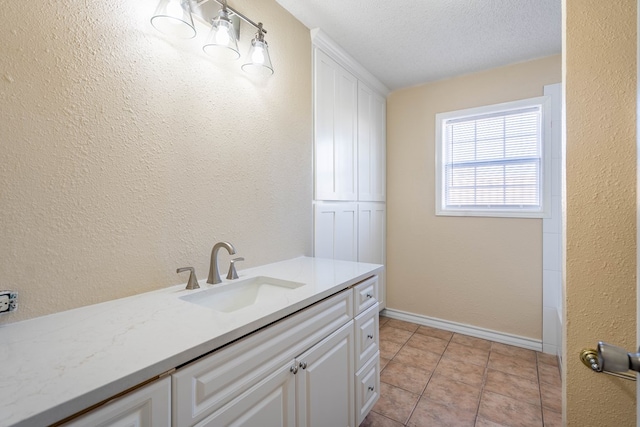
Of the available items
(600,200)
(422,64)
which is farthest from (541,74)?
(600,200)

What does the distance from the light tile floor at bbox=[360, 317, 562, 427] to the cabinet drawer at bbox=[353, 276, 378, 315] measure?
0.71 metres

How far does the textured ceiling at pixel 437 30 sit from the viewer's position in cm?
186

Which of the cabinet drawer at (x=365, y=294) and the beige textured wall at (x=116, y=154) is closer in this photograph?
the beige textured wall at (x=116, y=154)

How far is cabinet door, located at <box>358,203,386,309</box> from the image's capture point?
8.88 ft

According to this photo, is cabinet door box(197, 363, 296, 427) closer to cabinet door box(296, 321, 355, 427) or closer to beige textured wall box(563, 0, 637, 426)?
cabinet door box(296, 321, 355, 427)

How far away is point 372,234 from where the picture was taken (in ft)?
9.50

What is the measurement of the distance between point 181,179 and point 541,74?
115 inches

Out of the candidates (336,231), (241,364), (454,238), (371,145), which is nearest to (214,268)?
(241,364)

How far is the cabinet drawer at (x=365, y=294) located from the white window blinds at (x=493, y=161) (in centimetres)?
162

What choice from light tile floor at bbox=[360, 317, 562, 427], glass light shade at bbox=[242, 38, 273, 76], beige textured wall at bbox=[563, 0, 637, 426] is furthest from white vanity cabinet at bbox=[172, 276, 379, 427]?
glass light shade at bbox=[242, 38, 273, 76]

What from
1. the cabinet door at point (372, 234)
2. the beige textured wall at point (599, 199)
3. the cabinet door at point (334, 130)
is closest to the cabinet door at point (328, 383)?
the beige textured wall at point (599, 199)

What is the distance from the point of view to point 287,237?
74.5 inches

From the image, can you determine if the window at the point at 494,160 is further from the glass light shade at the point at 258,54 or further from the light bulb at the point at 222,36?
the light bulb at the point at 222,36

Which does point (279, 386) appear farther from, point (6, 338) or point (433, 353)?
point (433, 353)
